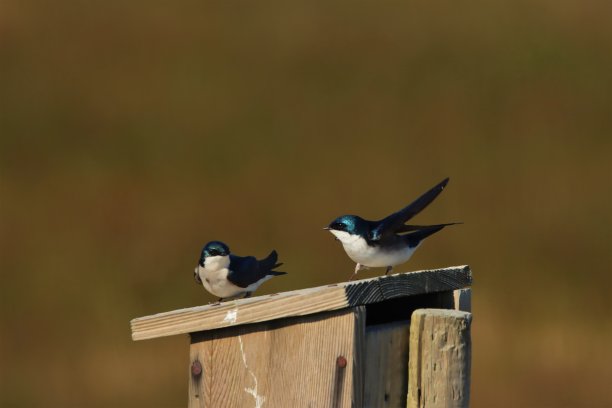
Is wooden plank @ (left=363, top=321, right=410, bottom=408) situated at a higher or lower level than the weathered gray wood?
lower

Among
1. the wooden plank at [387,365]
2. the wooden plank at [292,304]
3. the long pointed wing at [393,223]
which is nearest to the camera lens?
the wooden plank at [292,304]

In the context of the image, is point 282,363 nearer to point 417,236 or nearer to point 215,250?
point 417,236

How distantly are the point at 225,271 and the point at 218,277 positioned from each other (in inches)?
1.6

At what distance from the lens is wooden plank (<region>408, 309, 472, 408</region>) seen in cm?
507

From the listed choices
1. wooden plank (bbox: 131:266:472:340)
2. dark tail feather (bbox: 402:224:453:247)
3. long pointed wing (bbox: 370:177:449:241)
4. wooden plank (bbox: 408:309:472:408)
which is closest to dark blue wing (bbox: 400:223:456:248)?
dark tail feather (bbox: 402:224:453:247)

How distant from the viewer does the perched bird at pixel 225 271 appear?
6.41 m

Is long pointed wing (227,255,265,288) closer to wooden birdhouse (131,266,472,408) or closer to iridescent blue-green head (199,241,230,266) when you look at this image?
iridescent blue-green head (199,241,230,266)

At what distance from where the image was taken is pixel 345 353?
16.7 ft

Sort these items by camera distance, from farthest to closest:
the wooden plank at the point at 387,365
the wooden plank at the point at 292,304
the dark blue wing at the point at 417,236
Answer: the dark blue wing at the point at 417,236, the wooden plank at the point at 387,365, the wooden plank at the point at 292,304

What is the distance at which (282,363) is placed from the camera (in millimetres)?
5168

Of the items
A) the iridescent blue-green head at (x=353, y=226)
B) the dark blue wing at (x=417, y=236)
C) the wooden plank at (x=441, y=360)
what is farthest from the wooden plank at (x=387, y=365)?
the dark blue wing at (x=417, y=236)

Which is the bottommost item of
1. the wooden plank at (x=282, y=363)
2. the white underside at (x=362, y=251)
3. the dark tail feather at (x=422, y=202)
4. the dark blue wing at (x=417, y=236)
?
the wooden plank at (x=282, y=363)

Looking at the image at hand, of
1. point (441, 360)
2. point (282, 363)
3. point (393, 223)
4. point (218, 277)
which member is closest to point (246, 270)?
point (218, 277)

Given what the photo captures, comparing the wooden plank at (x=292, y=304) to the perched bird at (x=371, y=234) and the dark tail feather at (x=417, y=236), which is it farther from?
the dark tail feather at (x=417, y=236)
